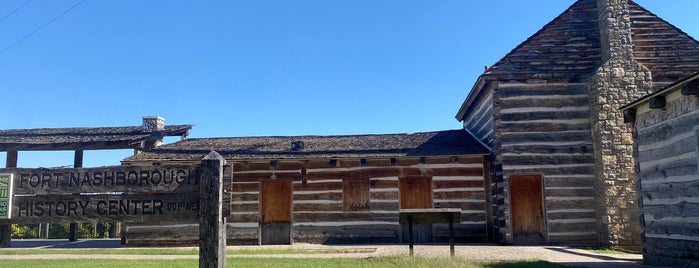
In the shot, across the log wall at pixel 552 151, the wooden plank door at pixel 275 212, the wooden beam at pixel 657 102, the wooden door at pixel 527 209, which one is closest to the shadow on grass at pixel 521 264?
the wooden beam at pixel 657 102

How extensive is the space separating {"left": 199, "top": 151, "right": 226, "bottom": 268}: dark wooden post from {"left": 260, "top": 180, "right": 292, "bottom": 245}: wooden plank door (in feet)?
41.2

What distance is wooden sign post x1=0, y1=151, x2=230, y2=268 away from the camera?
6316mm

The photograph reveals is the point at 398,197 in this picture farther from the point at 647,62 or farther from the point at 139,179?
the point at 139,179

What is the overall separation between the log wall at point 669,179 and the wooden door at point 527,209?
5.30 meters

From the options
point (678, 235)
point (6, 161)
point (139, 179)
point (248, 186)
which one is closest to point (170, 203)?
point (139, 179)

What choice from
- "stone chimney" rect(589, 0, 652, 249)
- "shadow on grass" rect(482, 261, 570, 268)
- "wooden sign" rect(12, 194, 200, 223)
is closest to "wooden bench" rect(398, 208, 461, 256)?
"shadow on grass" rect(482, 261, 570, 268)

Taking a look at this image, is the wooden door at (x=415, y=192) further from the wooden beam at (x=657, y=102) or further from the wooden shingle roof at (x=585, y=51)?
the wooden beam at (x=657, y=102)

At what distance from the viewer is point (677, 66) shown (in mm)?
16344

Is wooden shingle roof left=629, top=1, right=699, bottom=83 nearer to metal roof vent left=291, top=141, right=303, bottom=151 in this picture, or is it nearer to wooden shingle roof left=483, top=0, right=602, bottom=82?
wooden shingle roof left=483, top=0, right=602, bottom=82

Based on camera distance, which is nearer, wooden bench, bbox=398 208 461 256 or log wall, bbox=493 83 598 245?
wooden bench, bbox=398 208 461 256

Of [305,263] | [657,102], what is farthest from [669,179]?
[305,263]

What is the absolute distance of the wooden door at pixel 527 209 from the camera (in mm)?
16375

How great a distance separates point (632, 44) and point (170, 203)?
→ 15.7 m

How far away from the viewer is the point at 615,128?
15422mm
